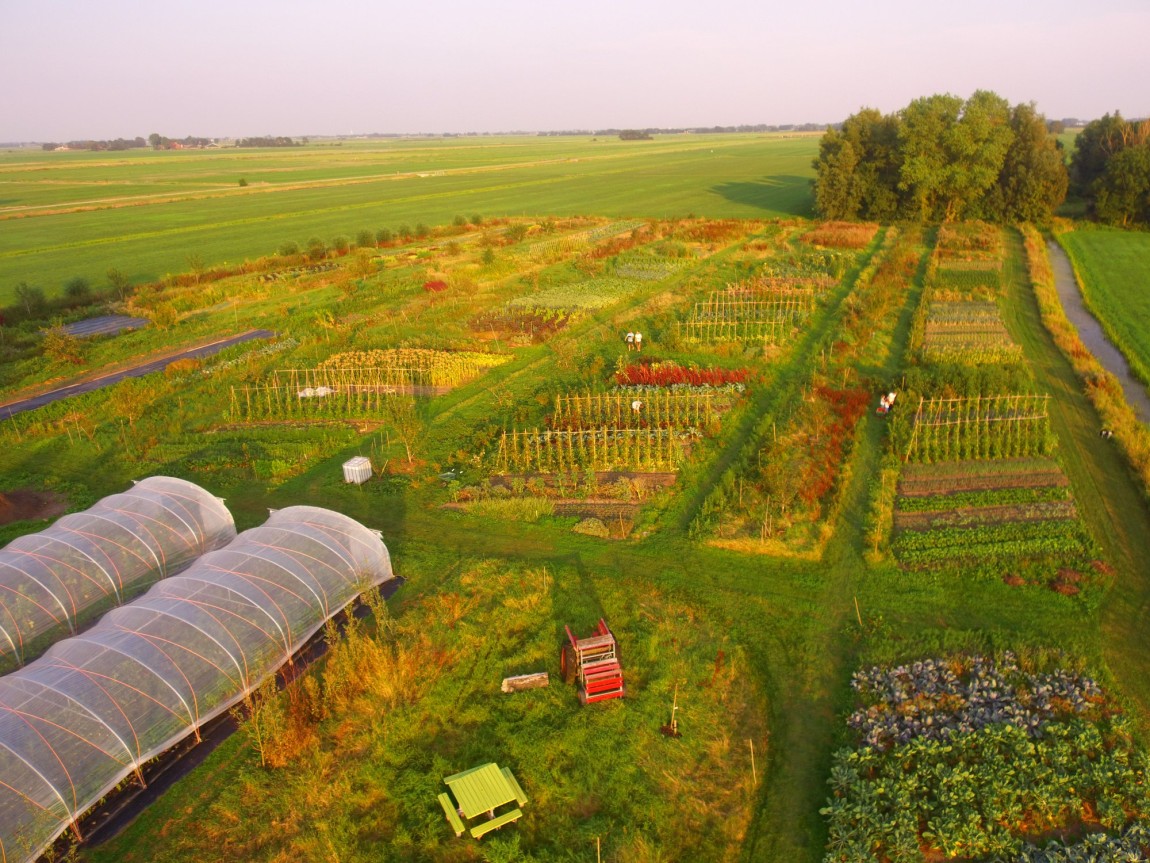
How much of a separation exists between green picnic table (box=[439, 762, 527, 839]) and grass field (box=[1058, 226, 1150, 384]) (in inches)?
952

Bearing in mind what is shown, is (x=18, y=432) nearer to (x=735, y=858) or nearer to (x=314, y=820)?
(x=314, y=820)

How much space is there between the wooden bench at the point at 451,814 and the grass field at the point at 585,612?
22 centimetres

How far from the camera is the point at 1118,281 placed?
1422 inches

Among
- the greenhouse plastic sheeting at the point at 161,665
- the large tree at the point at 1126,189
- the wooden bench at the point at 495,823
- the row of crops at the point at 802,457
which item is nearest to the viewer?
the greenhouse plastic sheeting at the point at 161,665

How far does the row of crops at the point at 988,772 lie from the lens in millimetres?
8844

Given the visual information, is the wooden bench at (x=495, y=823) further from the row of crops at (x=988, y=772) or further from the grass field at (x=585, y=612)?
the row of crops at (x=988, y=772)

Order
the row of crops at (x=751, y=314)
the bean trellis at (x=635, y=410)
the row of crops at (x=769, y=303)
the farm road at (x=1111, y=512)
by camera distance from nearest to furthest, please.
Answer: the farm road at (x=1111, y=512), the bean trellis at (x=635, y=410), the row of crops at (x=751, y=314), the row of crops at (x=769, y=303)

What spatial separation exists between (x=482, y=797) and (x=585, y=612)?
4517 millimetres

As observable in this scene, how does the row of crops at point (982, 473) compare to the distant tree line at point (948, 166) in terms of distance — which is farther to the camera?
the distant tree line at point (948, 166)

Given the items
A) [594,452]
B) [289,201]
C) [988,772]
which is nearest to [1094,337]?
[594,452]

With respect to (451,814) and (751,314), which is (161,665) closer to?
(451,814)

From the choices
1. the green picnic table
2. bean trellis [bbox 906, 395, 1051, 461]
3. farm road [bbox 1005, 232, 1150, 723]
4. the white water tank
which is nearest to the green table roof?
the green picnic table

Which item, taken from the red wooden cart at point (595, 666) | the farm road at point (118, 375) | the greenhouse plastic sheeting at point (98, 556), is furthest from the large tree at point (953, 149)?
the greenhouse plastic sheeting at point (98, 556)

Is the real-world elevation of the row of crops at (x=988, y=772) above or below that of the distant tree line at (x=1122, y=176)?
below
